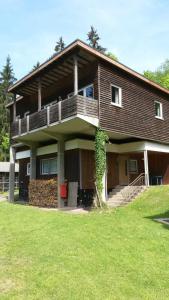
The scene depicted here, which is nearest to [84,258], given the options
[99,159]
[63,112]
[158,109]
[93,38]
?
[99,159]

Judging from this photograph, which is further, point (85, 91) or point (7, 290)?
point (85, 91)

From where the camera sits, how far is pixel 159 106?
22.8 meters

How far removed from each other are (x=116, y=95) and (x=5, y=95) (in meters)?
46.4

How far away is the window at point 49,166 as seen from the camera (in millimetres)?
21375

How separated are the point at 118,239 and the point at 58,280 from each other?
11.1ft

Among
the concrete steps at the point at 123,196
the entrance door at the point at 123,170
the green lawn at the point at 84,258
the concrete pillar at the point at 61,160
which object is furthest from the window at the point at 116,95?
the green lawn at the point at 84,258

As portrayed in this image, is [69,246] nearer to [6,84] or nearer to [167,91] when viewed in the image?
[167,91]

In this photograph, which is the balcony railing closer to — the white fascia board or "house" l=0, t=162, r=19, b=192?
the white fascia board

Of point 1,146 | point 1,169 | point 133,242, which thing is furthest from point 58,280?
point 1,146

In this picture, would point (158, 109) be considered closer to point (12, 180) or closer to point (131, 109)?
point (131, 109)

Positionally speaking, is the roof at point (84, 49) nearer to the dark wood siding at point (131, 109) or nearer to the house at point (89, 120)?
the house at point (89, 120)

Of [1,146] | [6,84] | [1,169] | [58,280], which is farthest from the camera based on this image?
[6,84]

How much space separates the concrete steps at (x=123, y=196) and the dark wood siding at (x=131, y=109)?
3160 mm

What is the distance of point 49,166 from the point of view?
21.8 meters
